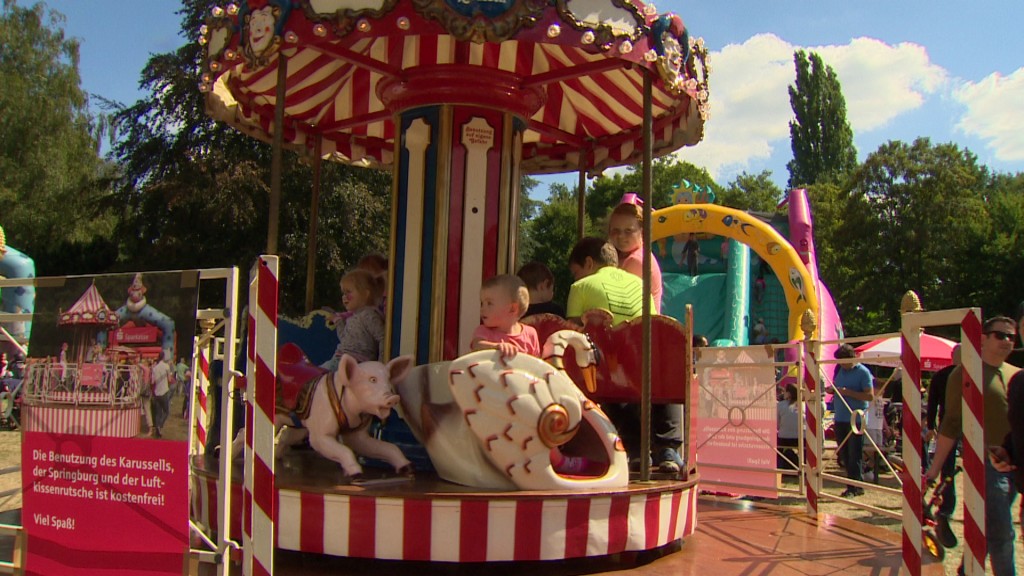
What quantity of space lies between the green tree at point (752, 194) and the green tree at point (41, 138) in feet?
110

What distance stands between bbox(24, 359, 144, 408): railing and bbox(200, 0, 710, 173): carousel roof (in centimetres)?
211

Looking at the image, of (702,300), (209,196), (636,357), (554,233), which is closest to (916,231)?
(702,300)

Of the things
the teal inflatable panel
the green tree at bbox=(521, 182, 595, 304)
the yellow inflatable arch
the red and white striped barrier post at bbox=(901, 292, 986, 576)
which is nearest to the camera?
the red and white striped barrier post at bbox=(901, 292, 986, 576)

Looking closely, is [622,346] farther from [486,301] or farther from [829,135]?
[829,135]

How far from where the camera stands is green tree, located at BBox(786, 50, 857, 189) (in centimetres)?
5950

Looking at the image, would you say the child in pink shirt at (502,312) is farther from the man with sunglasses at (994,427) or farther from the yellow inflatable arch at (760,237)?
the yellow inflatable arch at (760,237)

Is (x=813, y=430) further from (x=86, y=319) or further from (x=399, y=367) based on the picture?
(x=86, y=319)

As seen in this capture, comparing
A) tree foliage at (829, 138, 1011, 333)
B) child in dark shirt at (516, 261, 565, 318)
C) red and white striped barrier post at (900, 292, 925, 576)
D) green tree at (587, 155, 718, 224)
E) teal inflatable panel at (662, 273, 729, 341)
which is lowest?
red and white striped barrier post at (900, 292, 925, 576)

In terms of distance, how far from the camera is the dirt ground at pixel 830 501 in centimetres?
345

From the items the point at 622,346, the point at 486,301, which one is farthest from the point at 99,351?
the point at 622,346

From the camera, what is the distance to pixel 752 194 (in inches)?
2067

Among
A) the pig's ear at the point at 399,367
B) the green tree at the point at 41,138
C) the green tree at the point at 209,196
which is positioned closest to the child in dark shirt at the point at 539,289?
the pig's ear at the point at 399,367

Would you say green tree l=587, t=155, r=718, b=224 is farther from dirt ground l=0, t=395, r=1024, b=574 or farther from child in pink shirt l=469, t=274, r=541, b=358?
child in pink shirt l=469, t=274, r=541, b=358

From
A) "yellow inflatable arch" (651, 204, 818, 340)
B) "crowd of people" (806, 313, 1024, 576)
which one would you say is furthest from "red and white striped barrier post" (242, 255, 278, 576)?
"yellow inflatable arch" (651, 204, 818, 340)
